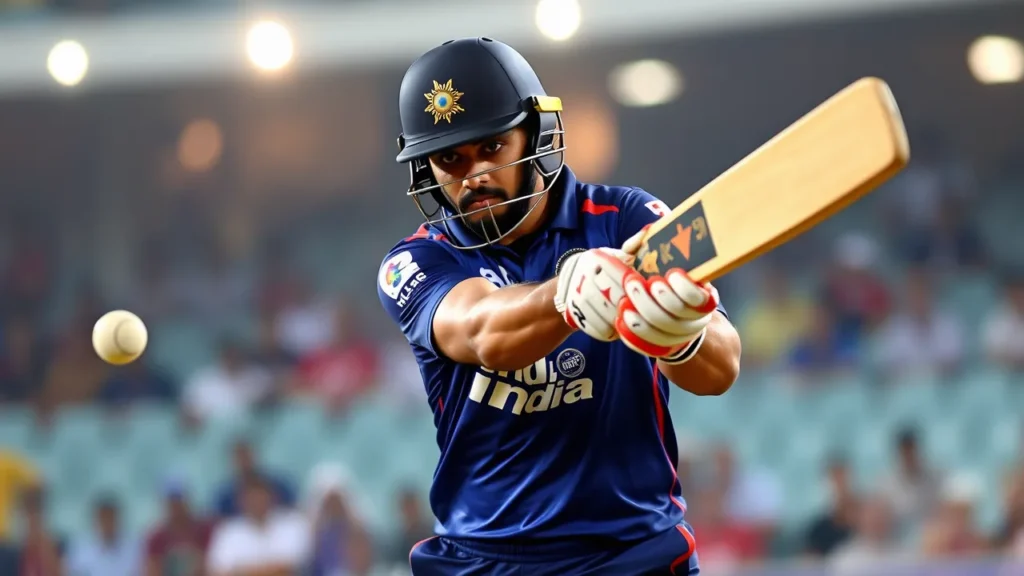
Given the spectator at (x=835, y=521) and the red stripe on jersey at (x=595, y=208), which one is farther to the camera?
the spectator at (x=835, y=521)

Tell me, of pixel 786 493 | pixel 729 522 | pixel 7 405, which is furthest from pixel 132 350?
pixel 7 405

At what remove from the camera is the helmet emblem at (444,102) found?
2479 millimetres

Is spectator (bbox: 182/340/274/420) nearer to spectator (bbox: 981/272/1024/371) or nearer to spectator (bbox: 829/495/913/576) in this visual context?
spectator (bbox: 829/495/913/576)

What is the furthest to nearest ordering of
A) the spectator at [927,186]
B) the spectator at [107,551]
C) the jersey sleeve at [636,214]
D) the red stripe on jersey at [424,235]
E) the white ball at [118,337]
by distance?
the spectator at [927,186]
the spectator at [107,551]
the white ball at [118,337]
the red stripe on jersey at [424,235]
the jersey sleeve at [636,214]

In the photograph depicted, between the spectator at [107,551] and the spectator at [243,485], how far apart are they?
0.52m

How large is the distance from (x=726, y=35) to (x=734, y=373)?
6490mm

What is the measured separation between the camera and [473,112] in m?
2.46

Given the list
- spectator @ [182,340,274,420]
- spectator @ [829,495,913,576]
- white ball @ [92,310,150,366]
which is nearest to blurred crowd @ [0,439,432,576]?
spectator @ [182,340,274,420]

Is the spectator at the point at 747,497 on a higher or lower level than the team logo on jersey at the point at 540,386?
lower

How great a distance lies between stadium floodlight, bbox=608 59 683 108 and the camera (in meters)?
8.55

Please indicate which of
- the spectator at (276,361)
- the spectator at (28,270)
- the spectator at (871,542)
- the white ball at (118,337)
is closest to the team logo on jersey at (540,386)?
the white ball at (118,337)

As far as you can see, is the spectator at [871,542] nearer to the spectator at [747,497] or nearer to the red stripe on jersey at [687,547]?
the spectator at [747,497]

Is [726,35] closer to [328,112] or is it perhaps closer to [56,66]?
[328,112]

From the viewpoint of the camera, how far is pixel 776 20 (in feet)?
27.4
